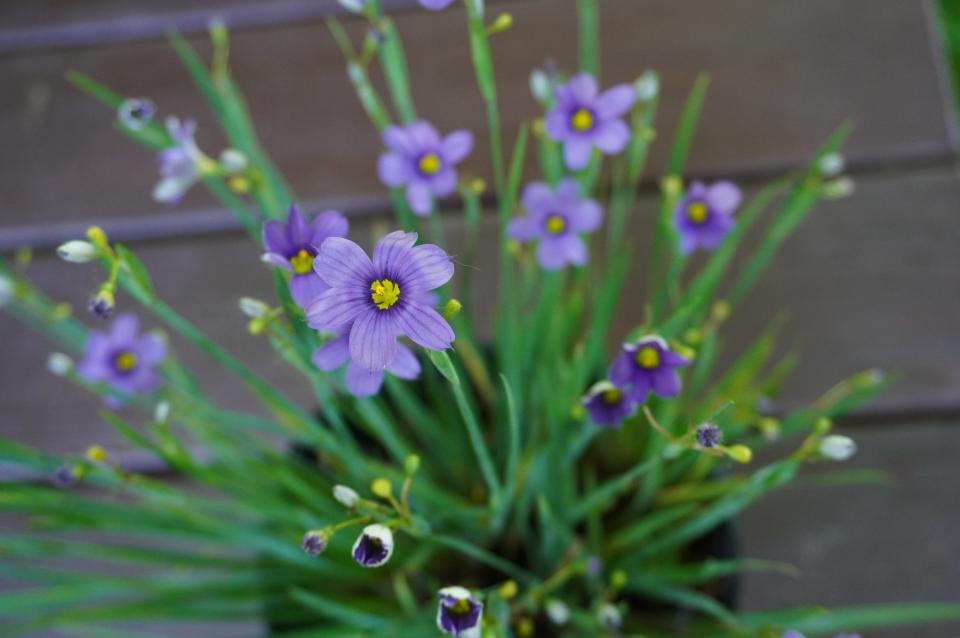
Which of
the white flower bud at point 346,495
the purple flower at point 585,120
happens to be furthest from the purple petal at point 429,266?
the purple flower at point 585,120

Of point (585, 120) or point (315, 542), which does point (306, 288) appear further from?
point (585, 120)

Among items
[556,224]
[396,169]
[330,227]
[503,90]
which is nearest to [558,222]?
[556,224]

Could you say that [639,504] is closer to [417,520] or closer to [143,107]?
[417,520]

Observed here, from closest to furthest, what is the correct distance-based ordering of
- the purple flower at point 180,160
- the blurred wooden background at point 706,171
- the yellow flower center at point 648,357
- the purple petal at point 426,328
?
the purple petal at point 426,328 < the yellow flower center at point 648,357 < the purple flower at point 180,160 < the blurred wooden background at point 706,171

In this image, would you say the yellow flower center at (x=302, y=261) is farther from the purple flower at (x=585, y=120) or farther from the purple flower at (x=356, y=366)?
the purple flower at (x=585, y=120)

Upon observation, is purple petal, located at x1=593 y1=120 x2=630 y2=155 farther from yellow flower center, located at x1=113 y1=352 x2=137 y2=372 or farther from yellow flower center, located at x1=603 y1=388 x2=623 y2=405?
yellow flower center, located at x1=113 y1=352 x2=137 y2=372

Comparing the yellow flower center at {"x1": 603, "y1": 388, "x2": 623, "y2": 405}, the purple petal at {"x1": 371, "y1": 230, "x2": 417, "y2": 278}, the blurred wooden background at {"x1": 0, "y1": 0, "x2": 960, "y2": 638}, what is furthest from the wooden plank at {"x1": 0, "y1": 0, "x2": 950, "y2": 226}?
the purple petal at {"x1": 371, "y1": 230, "x2": 417, "y2": 278}
